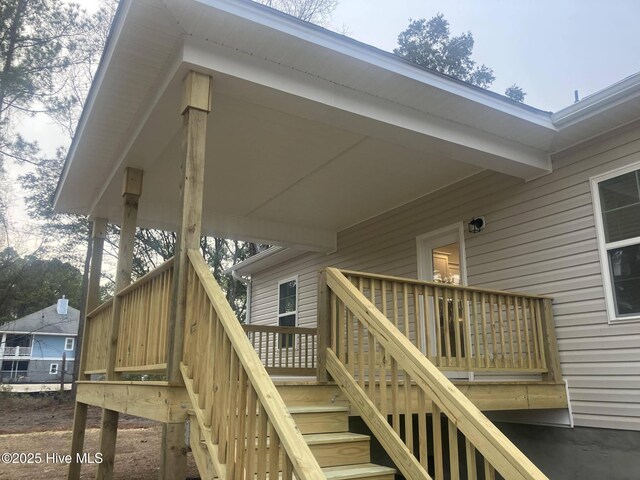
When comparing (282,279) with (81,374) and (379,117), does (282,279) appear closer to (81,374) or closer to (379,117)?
(81,374)

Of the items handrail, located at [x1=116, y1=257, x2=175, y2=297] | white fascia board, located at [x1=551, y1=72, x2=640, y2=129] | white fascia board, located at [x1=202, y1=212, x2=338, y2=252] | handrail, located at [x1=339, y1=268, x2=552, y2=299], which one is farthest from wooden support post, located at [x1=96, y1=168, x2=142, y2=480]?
white fascia board, located at [x1=551, y1=72, x2=640, y2=129]

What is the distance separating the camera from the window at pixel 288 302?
10602 mm

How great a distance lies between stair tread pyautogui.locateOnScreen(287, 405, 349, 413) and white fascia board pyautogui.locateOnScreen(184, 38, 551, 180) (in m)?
2.37

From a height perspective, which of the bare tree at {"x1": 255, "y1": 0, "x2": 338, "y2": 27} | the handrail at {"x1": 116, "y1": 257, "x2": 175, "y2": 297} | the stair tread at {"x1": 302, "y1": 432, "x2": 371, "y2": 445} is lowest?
the stair tread at {"x1": 302, "y1": 432, "x2": 371, "y2": 445}

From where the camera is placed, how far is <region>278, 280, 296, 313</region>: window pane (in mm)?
10719

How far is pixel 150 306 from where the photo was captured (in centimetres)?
430

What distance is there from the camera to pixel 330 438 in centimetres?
354

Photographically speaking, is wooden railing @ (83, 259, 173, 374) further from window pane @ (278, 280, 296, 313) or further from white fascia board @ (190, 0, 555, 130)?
window pane @ (278, 280, 296, 313)

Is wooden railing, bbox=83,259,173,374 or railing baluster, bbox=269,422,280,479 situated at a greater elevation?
wooden railing, bbox=83,259,173,374

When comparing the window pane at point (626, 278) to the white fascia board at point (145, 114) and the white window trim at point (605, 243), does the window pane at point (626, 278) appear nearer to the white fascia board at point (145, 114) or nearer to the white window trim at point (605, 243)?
the white window trim at point (605, 243)

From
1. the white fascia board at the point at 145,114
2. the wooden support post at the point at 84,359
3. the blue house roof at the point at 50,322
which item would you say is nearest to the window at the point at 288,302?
the wooden support post at the point at 84,359

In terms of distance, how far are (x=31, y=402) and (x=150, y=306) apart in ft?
49.5

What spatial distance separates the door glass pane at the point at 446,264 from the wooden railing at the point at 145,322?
3970 mm

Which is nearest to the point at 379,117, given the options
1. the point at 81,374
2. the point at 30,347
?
the point at 81,374
